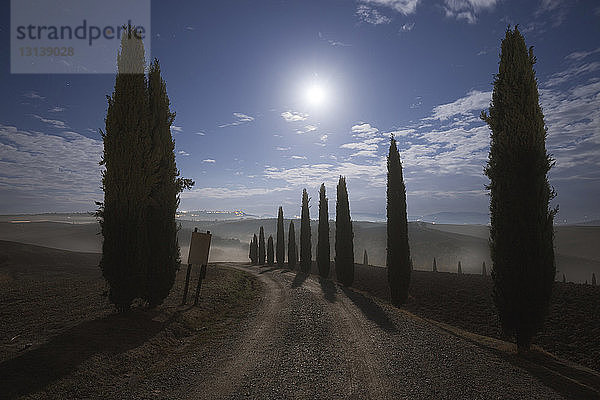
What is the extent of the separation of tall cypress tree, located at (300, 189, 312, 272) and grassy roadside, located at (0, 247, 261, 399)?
21768 millimetres

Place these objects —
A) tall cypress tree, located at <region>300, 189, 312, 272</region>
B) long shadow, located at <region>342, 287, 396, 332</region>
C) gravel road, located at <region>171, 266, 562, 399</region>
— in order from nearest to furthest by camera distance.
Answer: gravel road, located at <region>171, 266, 562, 399</region> → long shadow, located at <region>342, 287, 396, 332</region> → tall cypress tree, located at <region>300, 189, 312, 272</region>

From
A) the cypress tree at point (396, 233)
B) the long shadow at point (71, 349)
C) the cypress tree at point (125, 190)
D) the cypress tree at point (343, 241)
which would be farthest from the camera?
the cypress tree at point (343, 241)

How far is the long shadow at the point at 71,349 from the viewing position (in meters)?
5.68

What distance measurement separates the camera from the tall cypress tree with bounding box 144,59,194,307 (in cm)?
1194

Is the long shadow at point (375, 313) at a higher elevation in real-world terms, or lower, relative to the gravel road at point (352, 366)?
lower

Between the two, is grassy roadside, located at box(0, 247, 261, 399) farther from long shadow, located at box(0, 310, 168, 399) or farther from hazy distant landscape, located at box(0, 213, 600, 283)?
hazy distant landscape, located at box(0, 213, 600, 283)

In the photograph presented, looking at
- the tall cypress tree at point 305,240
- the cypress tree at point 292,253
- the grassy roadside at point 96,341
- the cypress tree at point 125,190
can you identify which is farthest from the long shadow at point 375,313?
the cypress tree at point 292,253

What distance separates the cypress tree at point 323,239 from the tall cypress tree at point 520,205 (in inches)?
861

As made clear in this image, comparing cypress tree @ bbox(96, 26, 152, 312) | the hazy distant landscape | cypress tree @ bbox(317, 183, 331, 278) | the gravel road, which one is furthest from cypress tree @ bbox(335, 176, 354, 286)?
the hazy distant landscape

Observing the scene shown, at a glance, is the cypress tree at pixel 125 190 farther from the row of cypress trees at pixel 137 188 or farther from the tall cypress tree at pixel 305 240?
the tall cypress tree at pixel 305 240

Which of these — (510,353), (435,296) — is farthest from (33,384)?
(435,296)

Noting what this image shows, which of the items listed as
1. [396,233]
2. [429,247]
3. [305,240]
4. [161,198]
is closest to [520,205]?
[396,233]

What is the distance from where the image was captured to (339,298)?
17.5 m

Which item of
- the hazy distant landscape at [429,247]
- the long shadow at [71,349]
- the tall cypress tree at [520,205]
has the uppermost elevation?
the tall cypress tree at [520,205]
